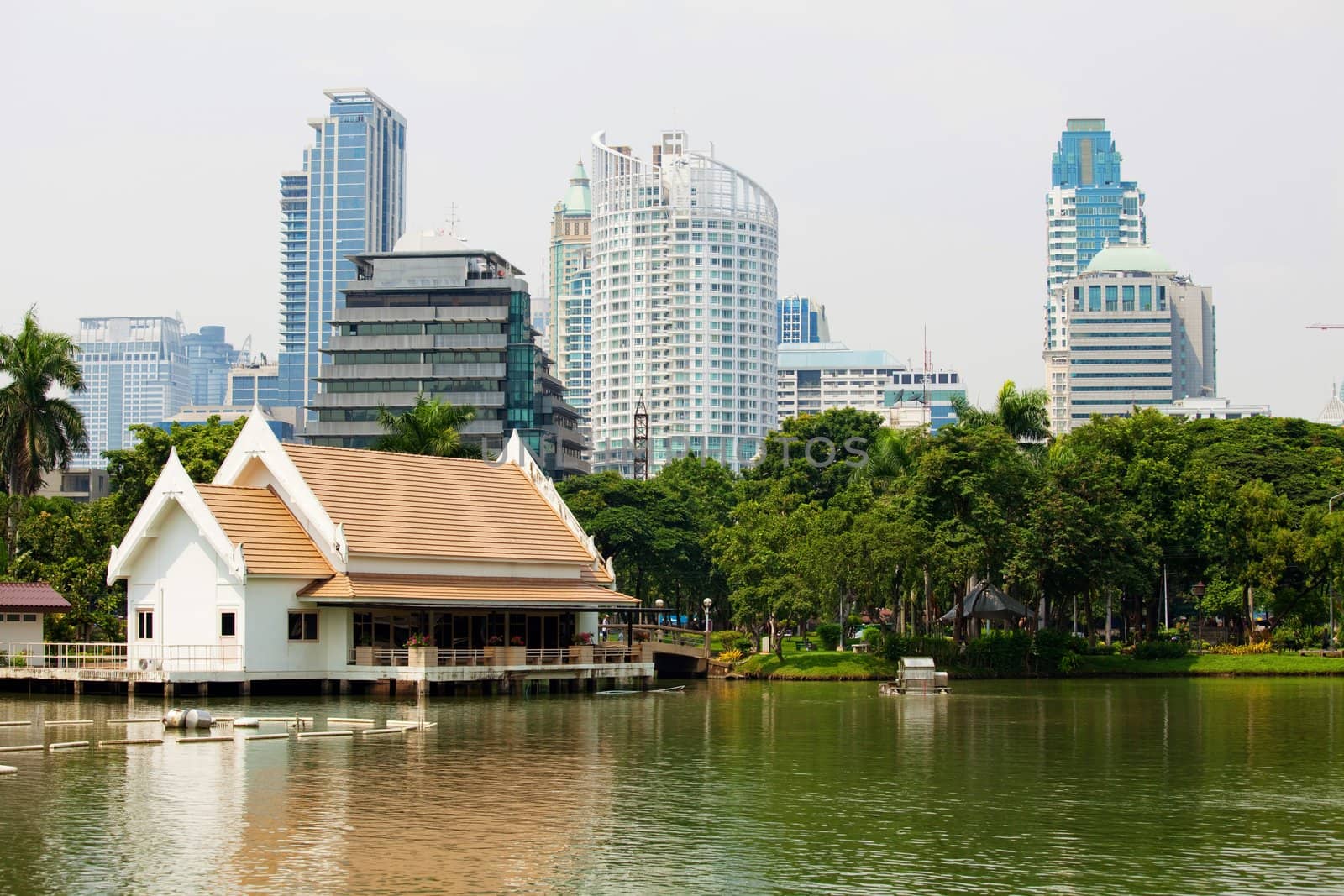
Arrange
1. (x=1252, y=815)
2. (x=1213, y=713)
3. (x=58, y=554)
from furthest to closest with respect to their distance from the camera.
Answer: (x=58, y=554) → (x=1213, y=713) → (x=1252, y=815)

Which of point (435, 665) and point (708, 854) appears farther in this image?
point (435, 665)

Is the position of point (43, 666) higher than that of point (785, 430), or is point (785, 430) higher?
point (785, 430)

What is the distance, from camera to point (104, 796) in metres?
33.8

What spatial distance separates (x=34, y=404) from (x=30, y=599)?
1744 cm

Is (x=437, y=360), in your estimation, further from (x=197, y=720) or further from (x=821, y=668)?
(x=197, y=720)

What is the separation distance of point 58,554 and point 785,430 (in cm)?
6242

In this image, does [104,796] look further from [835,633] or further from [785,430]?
[785,430]

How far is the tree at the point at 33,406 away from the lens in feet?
263

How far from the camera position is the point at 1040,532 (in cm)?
8000

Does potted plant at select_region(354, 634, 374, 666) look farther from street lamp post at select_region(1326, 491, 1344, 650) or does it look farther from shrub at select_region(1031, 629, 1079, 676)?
street lamp post at select_region(1326, 491, 1344, 650)

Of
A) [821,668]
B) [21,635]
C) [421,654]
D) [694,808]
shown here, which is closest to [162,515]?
[21,635]

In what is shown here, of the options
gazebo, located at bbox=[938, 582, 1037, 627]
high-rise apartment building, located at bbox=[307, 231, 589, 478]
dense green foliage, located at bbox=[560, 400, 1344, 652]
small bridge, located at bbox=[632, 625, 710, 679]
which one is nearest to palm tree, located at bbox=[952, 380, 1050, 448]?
dense green foliage, located at bbox=[560, 400, 1344, 652]

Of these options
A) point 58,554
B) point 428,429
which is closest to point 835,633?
point 428,429

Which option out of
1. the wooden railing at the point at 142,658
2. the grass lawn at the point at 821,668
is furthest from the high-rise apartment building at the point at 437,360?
the wooden railing at the point at 142,658
